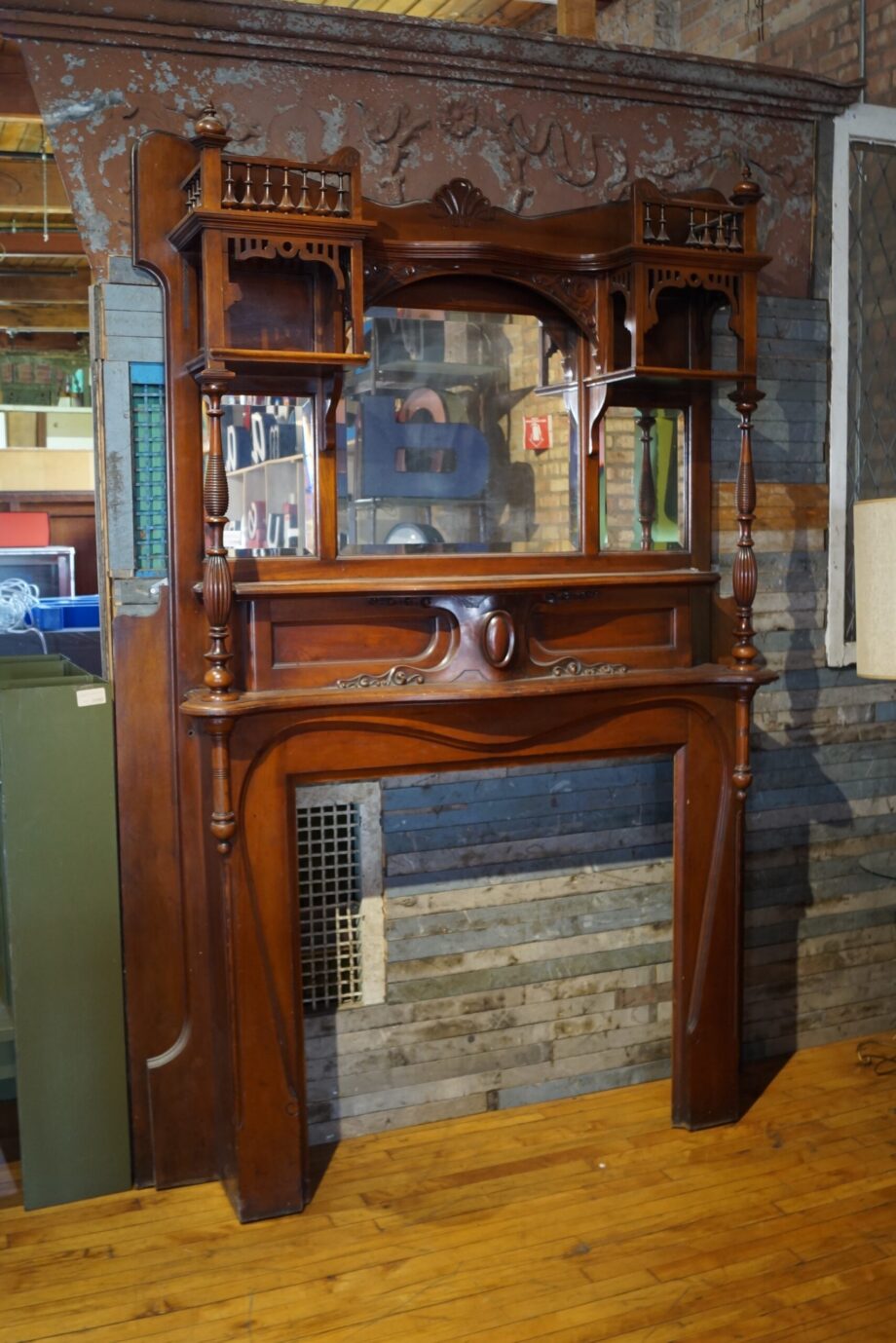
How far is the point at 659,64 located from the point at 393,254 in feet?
3.37

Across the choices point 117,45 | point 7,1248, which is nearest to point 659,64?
point 117,45

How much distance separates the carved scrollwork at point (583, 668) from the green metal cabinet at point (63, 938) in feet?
3.74

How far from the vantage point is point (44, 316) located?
9773 mm

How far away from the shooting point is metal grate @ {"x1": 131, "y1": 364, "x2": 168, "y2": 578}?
312cm

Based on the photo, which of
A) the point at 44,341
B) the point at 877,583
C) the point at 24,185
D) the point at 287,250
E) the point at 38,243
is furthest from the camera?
the point at 44,341

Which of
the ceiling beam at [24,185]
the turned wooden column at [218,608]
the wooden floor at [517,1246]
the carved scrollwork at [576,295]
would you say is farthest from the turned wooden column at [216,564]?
the ceiling beam at [24,185]

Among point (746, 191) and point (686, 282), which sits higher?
point (746, 191)

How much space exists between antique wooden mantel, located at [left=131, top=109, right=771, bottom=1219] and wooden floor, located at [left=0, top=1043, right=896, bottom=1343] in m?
0.20

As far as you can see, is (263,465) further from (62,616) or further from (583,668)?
(62,616)

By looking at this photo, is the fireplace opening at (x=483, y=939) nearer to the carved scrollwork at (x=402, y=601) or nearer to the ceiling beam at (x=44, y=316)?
the carved scrollwork at (x=402, y=601)

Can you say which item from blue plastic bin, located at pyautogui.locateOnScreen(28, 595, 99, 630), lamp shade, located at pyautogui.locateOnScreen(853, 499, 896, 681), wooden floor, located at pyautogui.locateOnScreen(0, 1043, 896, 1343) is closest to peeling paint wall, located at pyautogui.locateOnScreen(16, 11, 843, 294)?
lamp shade, located at pyautogui.locateOnScreen(853, 499, 896, 681)

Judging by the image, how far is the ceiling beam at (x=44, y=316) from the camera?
9.55 m

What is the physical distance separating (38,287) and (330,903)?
21.2 feet

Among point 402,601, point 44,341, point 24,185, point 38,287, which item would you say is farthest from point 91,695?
point 44,341
